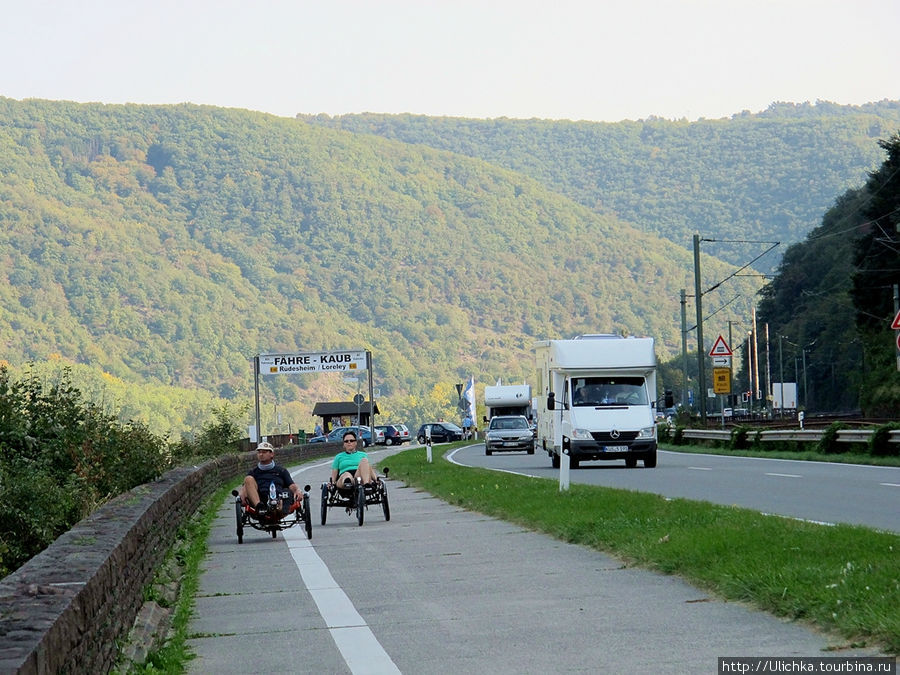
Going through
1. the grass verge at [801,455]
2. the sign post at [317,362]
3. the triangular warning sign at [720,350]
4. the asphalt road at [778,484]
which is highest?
the sign post at [317,362]

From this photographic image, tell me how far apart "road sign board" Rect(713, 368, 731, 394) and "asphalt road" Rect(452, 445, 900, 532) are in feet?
34.1

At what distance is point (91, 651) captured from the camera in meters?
6.77

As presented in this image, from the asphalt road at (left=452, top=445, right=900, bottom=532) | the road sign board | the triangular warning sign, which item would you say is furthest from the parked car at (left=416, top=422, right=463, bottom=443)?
the asphalt road at (left=452, top=445, right=900, bottom=532)

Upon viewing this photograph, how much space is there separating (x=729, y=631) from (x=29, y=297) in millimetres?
187919

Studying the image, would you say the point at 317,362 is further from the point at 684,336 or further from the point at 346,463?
the point at 346,463

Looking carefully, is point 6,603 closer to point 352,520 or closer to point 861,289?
point 352,520

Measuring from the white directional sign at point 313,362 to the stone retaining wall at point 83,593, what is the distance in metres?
61.8

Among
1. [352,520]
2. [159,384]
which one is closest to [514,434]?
[352,520]

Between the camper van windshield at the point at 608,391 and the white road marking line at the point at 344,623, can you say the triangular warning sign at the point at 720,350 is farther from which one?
the white road marking line at the point at 344,623

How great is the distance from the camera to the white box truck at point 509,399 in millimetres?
66500

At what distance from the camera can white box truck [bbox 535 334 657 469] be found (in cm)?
3312

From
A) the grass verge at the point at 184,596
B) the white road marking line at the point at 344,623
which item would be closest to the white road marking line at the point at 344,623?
the white road marking line at the point at 344,623

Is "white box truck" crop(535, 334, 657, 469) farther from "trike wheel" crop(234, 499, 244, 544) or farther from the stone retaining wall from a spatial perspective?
the stone retaining wall

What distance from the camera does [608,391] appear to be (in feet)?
111
